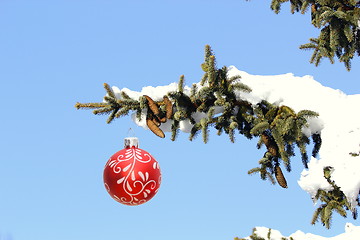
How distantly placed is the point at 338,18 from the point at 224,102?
7.09ft

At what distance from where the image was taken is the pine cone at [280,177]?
645 centimetres

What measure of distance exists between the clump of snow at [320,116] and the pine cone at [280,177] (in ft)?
0.88

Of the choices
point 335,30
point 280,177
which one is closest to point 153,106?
point 280,177

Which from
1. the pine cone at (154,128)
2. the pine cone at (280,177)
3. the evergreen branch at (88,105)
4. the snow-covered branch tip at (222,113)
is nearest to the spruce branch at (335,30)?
the snow-covered branch tip at (222,113)

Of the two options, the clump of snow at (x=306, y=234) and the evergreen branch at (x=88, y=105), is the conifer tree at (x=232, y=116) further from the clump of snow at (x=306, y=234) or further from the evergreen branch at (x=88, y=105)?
the clump of snow at (x=306, y=234)

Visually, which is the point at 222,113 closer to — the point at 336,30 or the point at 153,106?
the point at 153,106

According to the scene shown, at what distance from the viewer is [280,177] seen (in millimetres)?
6473

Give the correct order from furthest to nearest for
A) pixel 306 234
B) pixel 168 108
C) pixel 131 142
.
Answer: pixel 306 234, pixel 131 142, pixel 168 108

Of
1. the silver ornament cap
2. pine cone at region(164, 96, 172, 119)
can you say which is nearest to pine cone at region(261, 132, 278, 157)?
pine cone at region(164, 96, 172, 119)

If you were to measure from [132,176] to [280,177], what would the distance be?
182 cm

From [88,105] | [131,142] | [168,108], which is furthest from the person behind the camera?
[131,142]

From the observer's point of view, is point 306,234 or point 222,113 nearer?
point 222,113

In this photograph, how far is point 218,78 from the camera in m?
6.49

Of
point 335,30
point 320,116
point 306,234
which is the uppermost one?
point 335,30
